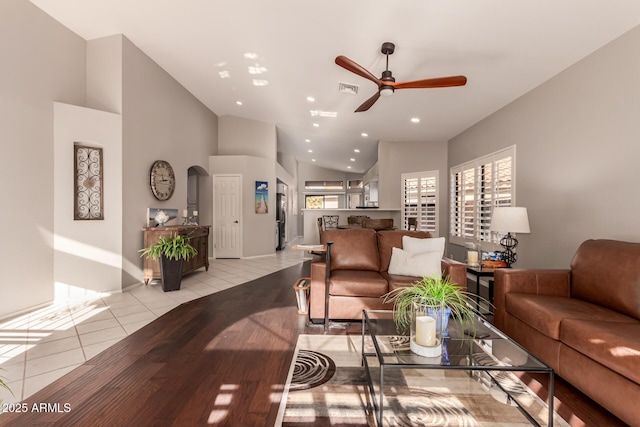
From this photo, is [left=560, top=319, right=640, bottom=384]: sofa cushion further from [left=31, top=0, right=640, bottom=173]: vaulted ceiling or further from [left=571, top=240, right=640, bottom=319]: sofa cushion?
[left=31, top=0, right=640, bottom=173]: vaulted ceiling

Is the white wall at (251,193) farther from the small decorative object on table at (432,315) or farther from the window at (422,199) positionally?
the small decorative object on table at (432,315)

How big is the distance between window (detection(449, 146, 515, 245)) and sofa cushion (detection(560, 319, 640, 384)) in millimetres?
2983

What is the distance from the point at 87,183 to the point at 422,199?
6.83 meters

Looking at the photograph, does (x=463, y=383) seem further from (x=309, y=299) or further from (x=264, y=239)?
(x=264, y=239)

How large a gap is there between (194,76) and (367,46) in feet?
11.8

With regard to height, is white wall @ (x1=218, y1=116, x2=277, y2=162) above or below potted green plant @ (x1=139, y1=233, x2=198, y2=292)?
above

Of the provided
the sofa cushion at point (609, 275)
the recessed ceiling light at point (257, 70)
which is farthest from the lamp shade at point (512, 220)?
the recessed ceiling light at point (257, 70)

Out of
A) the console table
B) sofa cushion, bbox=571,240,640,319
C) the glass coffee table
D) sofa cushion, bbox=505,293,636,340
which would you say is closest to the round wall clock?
the console table

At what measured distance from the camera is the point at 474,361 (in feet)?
5.17

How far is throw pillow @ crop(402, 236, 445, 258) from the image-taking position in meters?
3.29

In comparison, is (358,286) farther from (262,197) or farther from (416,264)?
(262,197)

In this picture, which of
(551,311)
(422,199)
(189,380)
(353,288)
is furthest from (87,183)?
(422,199)

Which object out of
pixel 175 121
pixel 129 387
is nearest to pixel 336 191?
pixel 175 121

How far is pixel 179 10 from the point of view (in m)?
3.55
